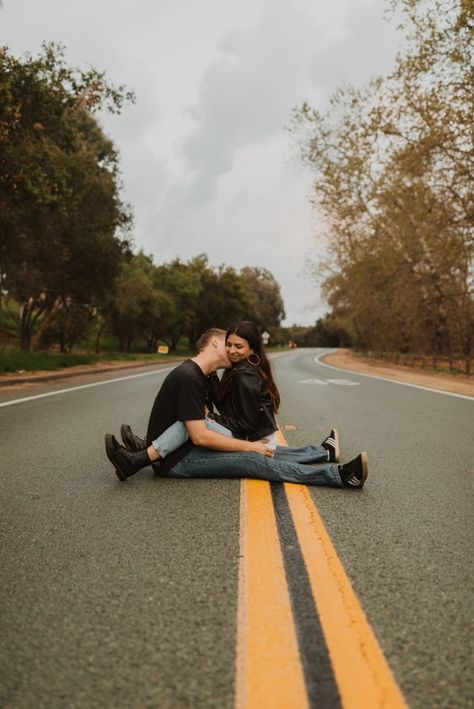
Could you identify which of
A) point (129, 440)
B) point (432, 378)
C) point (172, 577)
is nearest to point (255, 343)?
point (129, 440)

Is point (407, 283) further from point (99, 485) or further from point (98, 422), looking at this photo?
point (99, 485)

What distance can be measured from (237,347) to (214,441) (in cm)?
83

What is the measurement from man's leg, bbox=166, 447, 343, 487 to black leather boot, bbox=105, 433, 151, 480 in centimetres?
23

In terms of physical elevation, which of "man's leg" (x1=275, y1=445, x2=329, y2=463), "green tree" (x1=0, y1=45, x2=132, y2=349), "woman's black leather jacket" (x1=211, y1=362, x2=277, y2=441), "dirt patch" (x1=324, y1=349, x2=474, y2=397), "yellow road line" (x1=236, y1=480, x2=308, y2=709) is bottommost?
"dirt patch" (x1=324, y1=349, x2=474, y2=397)

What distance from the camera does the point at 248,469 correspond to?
408 cm

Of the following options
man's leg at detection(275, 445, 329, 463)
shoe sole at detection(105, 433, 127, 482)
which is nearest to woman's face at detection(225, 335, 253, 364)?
man's leg at detection(275, 445, 329, 463)

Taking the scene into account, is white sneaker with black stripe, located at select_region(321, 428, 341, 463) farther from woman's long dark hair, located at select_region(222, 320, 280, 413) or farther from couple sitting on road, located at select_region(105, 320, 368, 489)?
woman's long dark hair, located at select_region(222, 320, 280, 413)

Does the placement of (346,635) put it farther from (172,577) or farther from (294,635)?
(172,577)

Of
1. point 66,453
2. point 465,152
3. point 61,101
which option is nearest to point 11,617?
point 66,453

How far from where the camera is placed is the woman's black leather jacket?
4352 mm

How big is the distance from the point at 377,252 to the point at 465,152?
956 centimetres

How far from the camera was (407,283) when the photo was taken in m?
24.5

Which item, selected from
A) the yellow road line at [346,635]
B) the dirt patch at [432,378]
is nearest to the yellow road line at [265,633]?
the yellow road line at [346,635]

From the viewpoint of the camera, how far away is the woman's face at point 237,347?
14.4 ft
